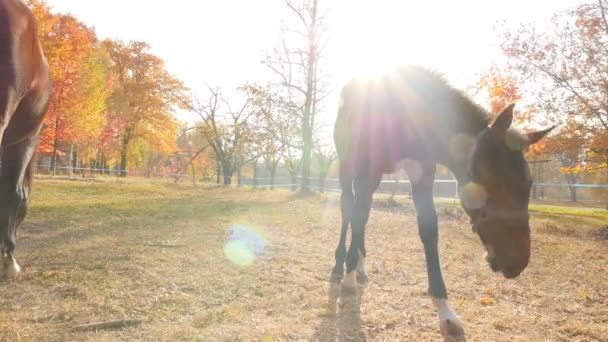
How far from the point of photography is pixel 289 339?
8.61ft

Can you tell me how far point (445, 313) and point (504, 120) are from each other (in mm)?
1468

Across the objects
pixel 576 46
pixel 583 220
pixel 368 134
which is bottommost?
pixel 583 220

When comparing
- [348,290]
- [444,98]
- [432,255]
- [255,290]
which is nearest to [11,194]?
[255,290]

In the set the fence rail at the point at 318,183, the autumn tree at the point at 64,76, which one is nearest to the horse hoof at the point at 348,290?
the fence rail at the point at 318,183

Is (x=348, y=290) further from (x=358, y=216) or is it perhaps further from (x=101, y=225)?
(x=101, y=225)

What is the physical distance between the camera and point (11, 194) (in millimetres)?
3363

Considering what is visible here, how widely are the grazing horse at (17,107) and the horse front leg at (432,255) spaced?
317 centimetres

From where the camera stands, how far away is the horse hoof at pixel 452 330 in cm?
273

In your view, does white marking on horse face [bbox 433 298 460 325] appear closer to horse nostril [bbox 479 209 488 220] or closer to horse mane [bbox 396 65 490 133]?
horse nostril [bbox 479 209 488 220]

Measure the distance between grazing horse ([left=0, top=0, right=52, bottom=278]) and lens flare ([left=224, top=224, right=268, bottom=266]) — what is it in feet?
7.66

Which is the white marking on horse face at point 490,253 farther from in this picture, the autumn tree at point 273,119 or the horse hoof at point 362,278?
the autumn tree at point 273,119

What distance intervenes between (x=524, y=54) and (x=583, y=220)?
6.63 meters

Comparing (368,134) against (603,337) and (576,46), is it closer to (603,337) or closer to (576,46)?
(603,337)

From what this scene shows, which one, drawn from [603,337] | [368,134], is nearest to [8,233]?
[368,134]
